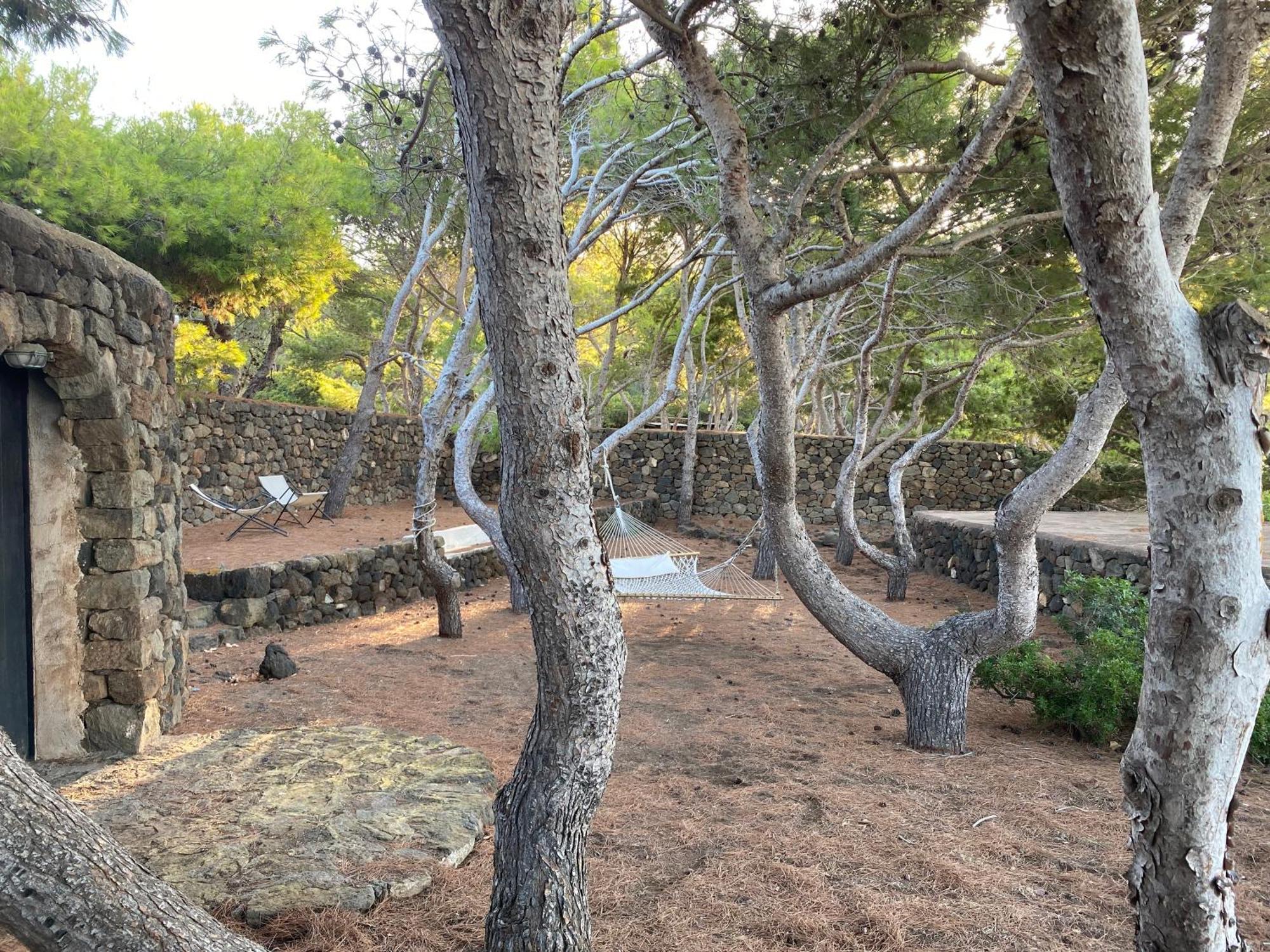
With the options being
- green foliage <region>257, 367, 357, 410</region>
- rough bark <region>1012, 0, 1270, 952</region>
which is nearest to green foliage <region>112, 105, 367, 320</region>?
green foliage <region>257, 367, 357, 410</region>

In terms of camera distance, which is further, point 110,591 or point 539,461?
point 110,591

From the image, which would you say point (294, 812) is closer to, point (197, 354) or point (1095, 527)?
point (1095, 527)

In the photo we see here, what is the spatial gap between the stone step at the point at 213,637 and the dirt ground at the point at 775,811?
177 mm

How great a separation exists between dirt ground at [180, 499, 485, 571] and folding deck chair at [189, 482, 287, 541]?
7 cm

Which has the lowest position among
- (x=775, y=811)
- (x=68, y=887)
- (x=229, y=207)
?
(x=775, y=811)

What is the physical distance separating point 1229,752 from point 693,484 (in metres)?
11.3

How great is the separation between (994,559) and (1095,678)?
445 centimetres

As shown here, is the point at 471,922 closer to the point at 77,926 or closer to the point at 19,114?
the point at 77,926

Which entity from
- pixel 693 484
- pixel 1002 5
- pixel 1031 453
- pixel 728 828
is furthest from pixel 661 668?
pixel 1031 453

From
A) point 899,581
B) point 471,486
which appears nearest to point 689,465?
point 899,581

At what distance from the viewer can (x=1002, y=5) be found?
11.7ft

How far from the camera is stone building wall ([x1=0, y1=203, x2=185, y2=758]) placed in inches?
120

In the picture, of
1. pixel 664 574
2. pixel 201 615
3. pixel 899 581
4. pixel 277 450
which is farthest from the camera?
pixel 277 450

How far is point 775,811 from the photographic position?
9.36 feet
